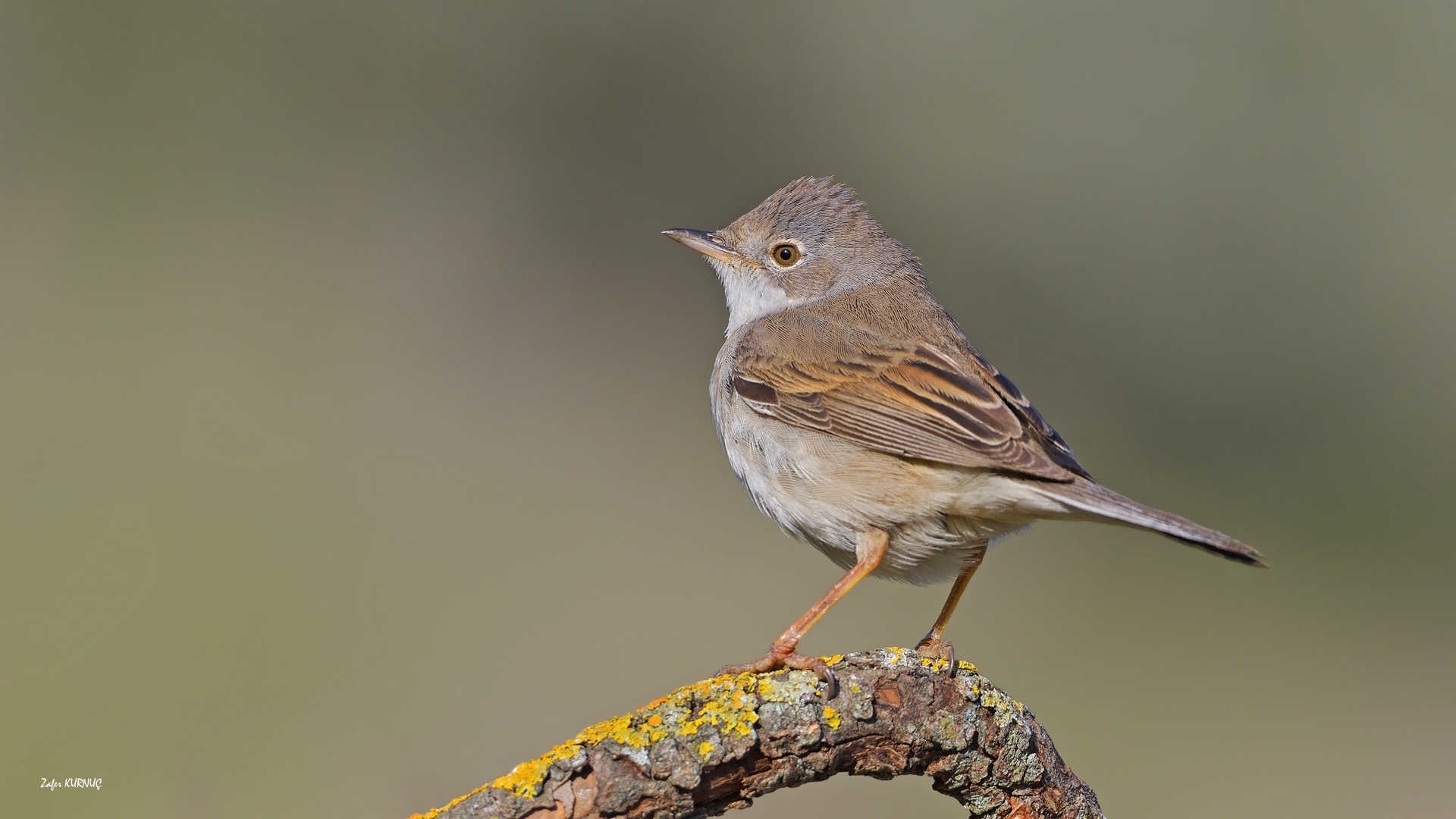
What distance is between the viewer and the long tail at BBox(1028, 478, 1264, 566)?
2.94 meters

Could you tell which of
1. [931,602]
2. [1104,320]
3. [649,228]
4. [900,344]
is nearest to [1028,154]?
[1104,320]

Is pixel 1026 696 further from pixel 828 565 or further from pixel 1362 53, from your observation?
pixel 1362 53

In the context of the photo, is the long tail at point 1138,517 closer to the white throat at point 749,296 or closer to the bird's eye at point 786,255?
the white throat at point 749,296

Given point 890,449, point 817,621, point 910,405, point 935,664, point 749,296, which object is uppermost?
point 749,296

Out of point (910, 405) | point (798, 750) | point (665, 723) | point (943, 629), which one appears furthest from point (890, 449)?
point (665, 723)

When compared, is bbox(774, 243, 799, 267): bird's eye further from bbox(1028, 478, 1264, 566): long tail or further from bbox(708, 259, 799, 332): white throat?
bbox(1028, 478, 1264, 566): long tail

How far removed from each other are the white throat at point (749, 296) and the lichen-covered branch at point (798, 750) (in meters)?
2.50

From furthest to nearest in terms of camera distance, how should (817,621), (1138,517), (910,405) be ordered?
(910,405) → (817,621) → (1138,517)

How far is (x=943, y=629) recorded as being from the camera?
13.2ft

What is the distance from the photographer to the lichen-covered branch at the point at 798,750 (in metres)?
2.46

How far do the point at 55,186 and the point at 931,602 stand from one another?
9549 millimetres

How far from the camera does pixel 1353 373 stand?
10625 mm

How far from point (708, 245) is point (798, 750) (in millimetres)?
3174

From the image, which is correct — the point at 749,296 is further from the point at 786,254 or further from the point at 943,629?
the point at 943,629
